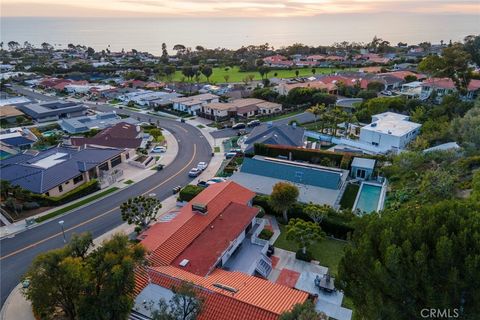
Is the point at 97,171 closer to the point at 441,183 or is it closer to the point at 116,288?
the point at 116,288

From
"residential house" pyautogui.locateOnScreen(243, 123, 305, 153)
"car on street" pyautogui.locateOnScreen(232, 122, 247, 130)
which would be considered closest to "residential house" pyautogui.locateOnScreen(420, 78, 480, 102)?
"residential house" pyautogui.locateOnScreen(243, 123, 305, 153)

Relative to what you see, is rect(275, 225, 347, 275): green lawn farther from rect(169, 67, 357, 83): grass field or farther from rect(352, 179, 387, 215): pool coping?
rect(169, 67, 357, 83): grass field

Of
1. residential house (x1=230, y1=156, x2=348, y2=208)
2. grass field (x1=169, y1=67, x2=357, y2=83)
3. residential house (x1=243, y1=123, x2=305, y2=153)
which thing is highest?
grass field (x1=169, y1=67, x2=357, y2=83)

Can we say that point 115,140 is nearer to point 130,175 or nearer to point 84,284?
point 130,175

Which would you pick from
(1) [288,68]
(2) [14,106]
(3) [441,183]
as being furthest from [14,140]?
(1) [288,68]

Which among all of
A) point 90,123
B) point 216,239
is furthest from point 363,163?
point 90,123
